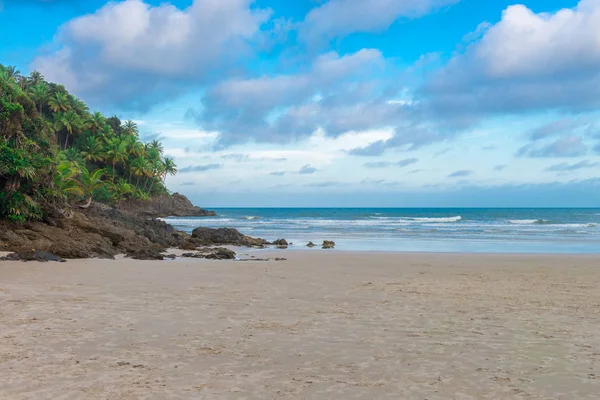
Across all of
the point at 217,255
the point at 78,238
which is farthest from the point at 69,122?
the point at 217,255

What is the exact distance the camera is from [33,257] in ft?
46.9

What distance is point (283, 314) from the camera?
8.12 m

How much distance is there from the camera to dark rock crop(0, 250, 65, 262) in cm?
1411

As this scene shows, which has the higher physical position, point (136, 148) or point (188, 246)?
point (136, 148)

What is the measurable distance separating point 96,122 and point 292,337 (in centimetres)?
7052

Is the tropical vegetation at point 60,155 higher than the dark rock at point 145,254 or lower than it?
higher

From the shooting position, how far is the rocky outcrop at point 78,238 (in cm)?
1623

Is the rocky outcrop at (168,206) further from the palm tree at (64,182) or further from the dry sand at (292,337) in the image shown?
the dry sand at (292,337)

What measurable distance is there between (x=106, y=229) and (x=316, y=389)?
54.7 ft

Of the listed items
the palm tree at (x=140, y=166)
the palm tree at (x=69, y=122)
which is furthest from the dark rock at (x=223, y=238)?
the palm tree at (x=69, y=122)

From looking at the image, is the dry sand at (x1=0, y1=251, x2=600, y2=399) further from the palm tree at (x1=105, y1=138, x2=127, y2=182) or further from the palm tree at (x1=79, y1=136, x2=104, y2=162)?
the palm tree at (x1=79, y1=136, x2=104, y2=162)

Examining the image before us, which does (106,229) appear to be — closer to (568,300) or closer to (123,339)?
(123,339)

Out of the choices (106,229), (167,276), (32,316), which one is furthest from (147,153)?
(32,316)

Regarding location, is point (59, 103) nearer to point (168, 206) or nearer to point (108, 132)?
point (108, 132)
